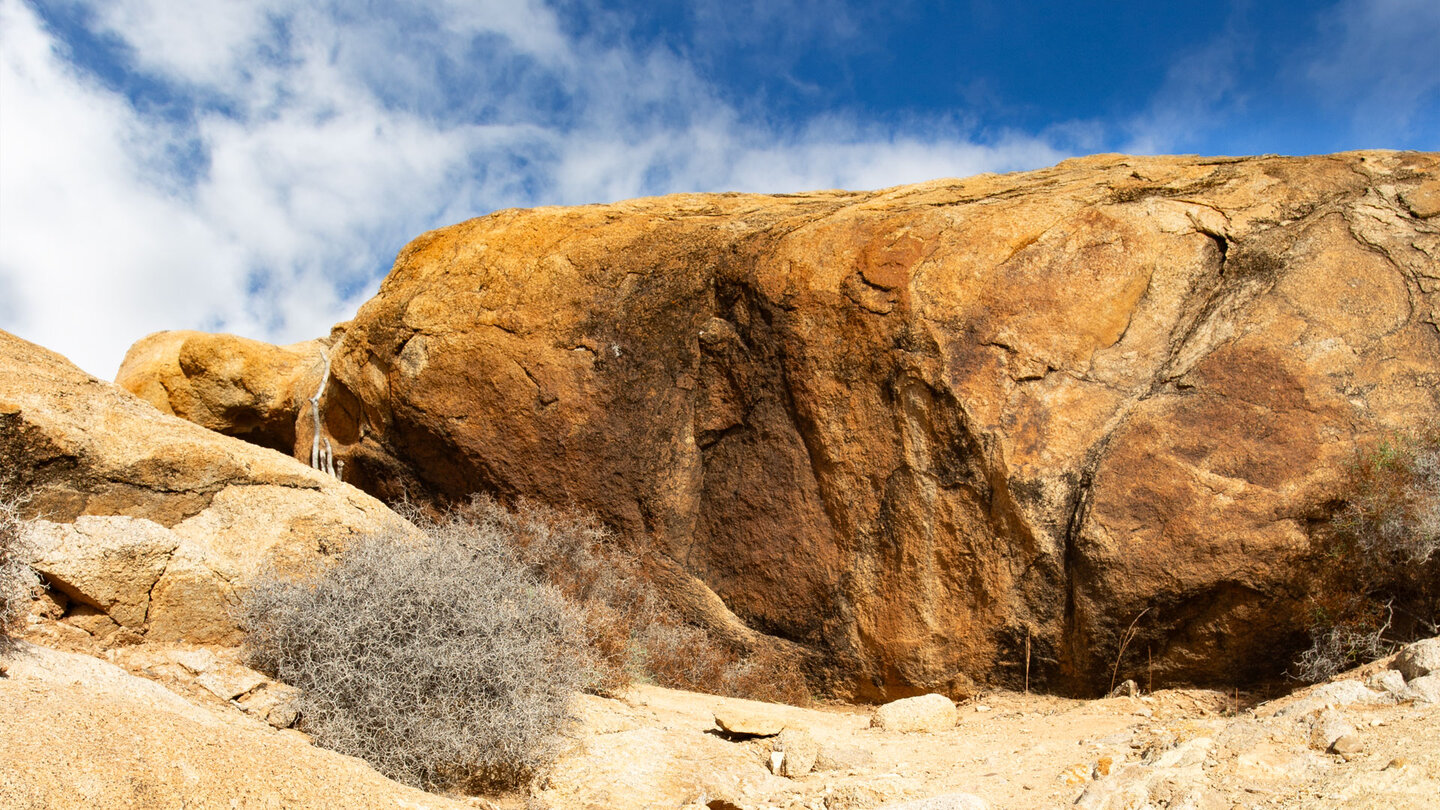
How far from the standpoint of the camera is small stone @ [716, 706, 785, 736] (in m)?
4.52

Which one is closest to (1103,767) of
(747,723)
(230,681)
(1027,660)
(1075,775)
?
(1075,775)

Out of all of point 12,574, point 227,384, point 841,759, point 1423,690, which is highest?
point 227,384

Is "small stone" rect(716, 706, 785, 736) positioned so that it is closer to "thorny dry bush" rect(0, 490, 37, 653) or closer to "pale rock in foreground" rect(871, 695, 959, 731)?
"pale rock in foreground" rect(871, 695, 959, 731)

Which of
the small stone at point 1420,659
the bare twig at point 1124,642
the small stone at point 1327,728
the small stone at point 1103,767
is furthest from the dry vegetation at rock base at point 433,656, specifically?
the small stone at point 1420,659

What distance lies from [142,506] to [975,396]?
13.1 ft

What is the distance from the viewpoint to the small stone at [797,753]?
4172 millimetres

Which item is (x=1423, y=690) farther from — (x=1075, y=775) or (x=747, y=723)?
(x=747, y=723)

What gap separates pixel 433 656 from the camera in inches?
156

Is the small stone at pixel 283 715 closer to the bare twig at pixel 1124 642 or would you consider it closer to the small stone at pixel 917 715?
the small stone at pixel 917 715

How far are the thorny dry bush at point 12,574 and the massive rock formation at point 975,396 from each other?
2939mm

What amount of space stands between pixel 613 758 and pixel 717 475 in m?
2.19

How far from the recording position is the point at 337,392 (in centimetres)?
748

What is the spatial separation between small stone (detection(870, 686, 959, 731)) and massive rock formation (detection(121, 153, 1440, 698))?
0.30 metres

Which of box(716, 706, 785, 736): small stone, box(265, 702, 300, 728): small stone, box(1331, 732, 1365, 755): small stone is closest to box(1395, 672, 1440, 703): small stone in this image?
box(1331, 732, 1365, 755): small stone
